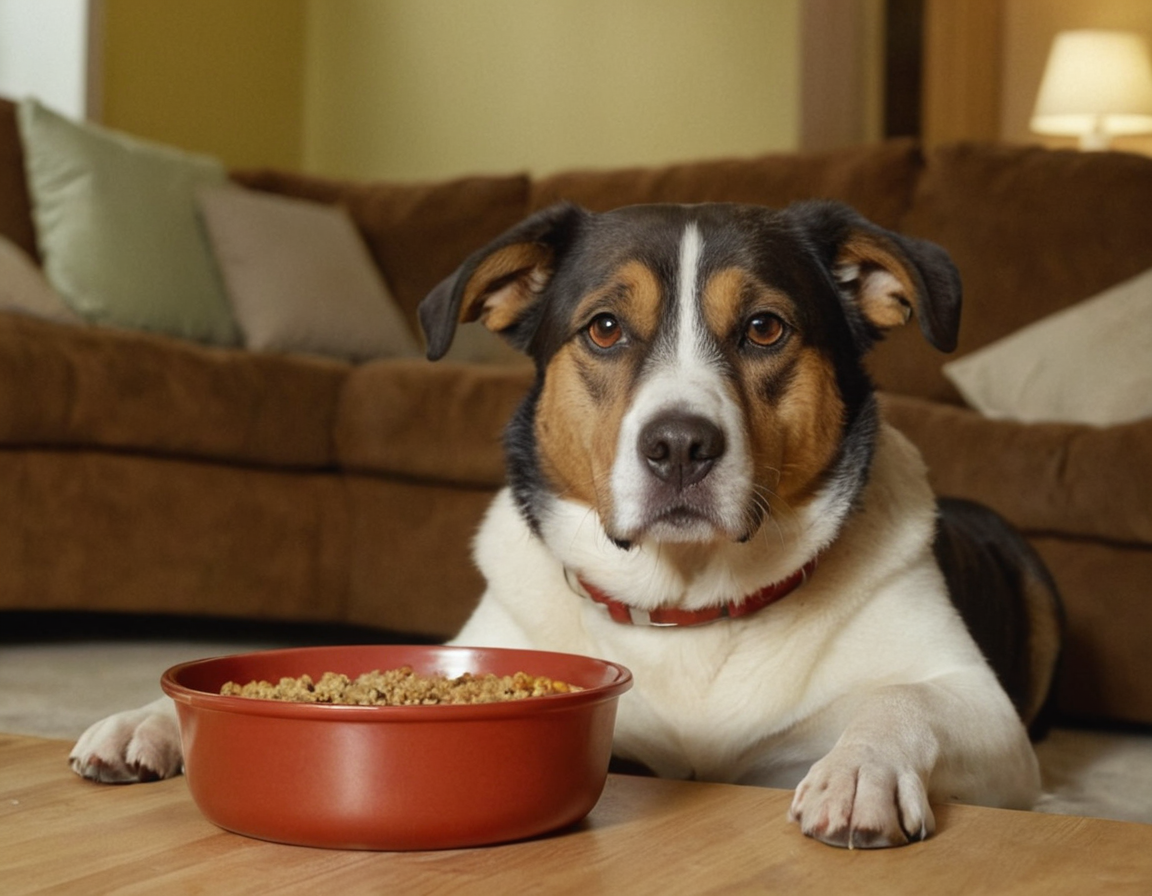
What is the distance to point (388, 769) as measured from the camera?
108 centimetres

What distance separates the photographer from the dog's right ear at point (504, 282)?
179 cm

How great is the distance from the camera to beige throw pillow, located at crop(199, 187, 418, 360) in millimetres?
4266

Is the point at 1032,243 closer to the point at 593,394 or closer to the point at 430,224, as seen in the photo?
the point at 430,224

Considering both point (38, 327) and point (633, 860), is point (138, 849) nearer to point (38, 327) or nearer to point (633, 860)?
point (633, 860)

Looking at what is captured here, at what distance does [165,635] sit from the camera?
3.76m

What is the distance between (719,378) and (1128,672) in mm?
1519

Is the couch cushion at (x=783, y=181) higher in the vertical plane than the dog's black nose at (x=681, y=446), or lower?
higher

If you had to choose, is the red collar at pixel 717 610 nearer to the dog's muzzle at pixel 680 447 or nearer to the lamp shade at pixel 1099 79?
the dog's muzzle at pixel 680 447

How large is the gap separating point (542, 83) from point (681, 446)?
5.32 metres

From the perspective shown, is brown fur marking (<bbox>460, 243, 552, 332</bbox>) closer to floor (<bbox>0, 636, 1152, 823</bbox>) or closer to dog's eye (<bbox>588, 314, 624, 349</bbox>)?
dog's eye (<bbox>588, 314, 624, 349</bbox>)

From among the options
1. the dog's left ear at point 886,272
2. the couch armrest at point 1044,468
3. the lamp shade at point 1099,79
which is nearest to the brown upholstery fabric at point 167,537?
the couch armrest at point 1044,468

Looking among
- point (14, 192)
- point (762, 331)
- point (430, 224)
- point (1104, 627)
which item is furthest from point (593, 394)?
point (430, 224)

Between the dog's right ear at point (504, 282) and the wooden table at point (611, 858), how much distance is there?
29.3 inches

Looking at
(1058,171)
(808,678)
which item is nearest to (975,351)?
(1058,171)
